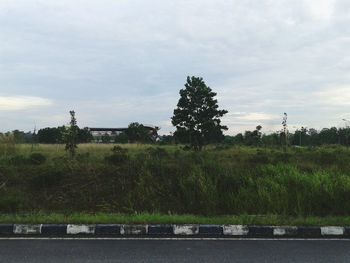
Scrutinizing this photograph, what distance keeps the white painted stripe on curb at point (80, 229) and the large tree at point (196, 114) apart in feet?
68.9

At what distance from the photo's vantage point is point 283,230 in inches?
305

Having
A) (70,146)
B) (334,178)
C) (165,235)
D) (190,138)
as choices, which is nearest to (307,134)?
(190,138)

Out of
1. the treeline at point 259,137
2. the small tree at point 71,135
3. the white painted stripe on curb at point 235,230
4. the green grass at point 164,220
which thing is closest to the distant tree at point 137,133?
the treeline at point 259,137

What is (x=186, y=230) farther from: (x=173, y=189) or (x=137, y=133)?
(x=137, y=133)

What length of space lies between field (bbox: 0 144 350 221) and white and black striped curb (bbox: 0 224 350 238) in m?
1.04

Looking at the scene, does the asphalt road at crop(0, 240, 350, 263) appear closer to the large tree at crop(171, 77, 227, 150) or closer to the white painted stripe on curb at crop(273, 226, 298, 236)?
the white painted stripe on curb at crop(273, 226, 298, 236)

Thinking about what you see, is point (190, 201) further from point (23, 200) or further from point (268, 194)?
point (23, 200)

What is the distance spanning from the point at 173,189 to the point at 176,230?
9.48 ft

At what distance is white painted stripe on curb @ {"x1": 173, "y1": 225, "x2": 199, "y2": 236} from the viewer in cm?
768

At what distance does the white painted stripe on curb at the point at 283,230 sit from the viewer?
25.3 feet

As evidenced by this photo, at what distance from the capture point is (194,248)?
260 inches

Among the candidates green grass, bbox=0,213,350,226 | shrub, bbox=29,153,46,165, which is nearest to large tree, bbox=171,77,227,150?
shrub, bbox=29,153,46,165

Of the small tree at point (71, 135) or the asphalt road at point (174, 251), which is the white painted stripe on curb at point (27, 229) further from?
the small tree at point (71, 135)

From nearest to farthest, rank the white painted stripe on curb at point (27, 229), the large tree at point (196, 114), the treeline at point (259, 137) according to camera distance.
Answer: the white painted stripe on curb at point (27, 229)
the large tree at point (196, 114)
the treeline at point (259, 137)
